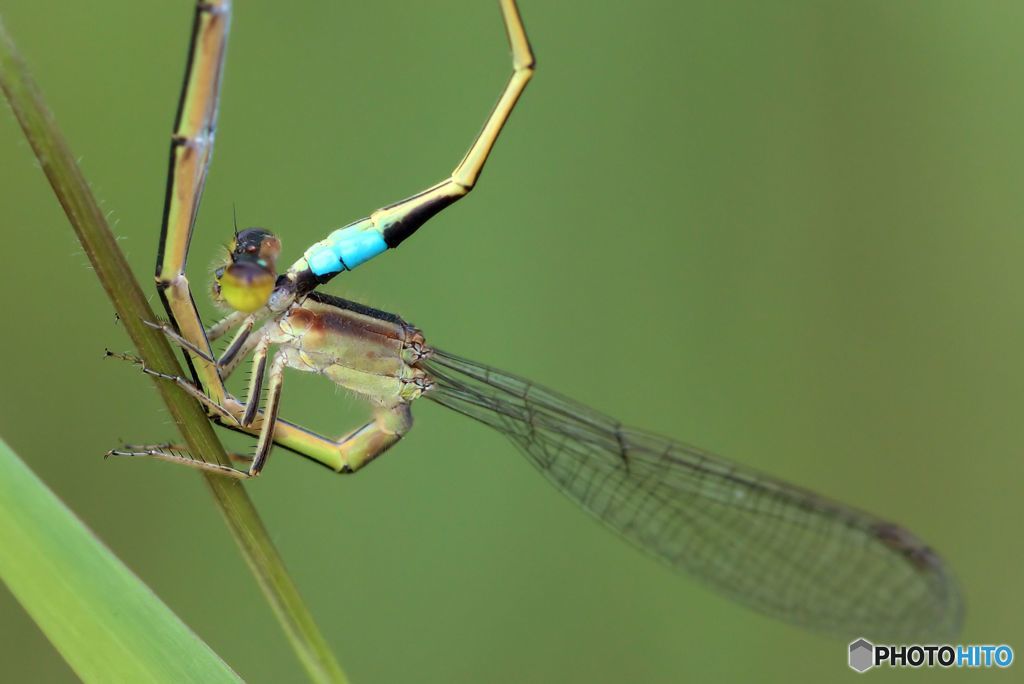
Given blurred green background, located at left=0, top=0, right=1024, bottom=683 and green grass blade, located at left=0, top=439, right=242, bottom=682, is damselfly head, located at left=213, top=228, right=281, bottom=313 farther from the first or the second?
blurred green background, located at left=0, top=0, right=1024, bottom=683

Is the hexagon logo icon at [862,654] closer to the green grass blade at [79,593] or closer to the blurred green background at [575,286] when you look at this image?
the blurred green background at [575,286]

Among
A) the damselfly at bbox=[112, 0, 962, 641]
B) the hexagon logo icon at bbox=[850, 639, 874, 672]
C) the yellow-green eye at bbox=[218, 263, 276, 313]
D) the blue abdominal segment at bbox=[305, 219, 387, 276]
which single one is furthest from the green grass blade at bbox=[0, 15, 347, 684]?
the hexagon logo icon at bbox=[850, 639, 874, 672]

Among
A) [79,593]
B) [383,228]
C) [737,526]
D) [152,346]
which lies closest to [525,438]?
[737,526]

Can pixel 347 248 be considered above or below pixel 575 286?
below

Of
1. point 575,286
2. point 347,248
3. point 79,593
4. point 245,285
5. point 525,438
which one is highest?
point 575,286

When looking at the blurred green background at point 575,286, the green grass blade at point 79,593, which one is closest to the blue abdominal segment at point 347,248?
the green grass blade at point 79,593

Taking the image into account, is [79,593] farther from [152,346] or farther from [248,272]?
[248,272]

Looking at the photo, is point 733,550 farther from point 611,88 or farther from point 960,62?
point 960,62

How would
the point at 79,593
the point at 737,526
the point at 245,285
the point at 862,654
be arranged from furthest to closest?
the point at 862,654 < the point at 737,526 < the point at 245,285 < the point at 79,593
